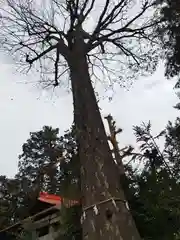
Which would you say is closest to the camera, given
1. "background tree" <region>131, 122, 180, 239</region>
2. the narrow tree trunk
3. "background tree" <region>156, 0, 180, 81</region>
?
the narrow tree trunk

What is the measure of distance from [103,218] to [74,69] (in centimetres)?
266

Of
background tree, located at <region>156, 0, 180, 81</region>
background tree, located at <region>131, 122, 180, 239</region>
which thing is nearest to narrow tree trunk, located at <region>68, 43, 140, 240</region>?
background tree, located at <region>131, 122, 180, 239</region>

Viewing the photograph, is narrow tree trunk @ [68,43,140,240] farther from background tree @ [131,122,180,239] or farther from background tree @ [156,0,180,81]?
background tree @ [156,0,180,81]

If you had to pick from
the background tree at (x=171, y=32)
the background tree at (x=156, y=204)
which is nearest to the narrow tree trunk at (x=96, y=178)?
the background tree at (x=156, y=204)

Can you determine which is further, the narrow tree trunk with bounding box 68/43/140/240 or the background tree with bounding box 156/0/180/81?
the background tree with bounding box 156/0/180/81

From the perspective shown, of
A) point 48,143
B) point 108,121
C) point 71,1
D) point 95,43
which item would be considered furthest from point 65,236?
point 48,143

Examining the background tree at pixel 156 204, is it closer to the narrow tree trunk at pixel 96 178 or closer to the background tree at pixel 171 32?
the narrow tree trunk at pixel 96 178

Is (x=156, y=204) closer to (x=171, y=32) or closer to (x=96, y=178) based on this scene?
(x=96, y=178)

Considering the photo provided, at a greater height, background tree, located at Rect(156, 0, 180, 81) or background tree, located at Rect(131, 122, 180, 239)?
background tree, located at Rect(156, 0, 180, 81)

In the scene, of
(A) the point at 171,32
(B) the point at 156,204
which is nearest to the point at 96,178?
(B) the point at 156,204

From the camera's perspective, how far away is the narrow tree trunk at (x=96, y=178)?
2971 mm

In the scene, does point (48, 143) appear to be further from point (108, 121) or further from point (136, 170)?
point (136, 170)

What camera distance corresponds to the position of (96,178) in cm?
345

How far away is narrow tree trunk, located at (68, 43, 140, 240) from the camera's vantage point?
2.97 metres
